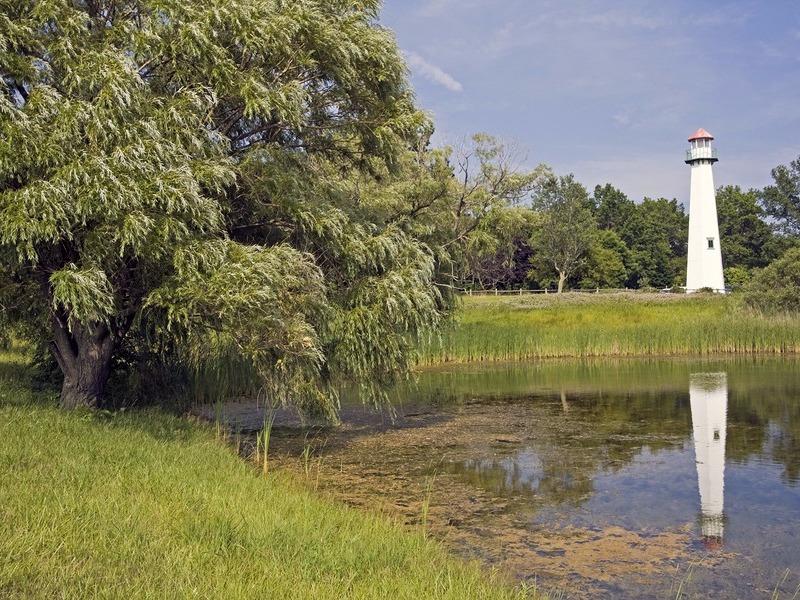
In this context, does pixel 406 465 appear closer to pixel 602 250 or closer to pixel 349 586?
pixel 349 586

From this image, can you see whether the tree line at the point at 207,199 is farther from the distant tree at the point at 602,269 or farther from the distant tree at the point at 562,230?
the distant tree at the point at 602,269

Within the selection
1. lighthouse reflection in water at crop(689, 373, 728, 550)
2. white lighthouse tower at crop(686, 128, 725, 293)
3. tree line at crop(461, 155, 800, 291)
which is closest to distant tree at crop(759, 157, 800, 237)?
tree line at crop(461, 155, 800, 291)

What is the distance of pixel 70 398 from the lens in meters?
13.6

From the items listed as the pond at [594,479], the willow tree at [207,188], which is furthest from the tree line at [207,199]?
the pond at [594,479]

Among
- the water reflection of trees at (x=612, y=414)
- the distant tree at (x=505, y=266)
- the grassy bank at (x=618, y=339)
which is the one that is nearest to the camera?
the water reflection of trees at (x=612, y=414)

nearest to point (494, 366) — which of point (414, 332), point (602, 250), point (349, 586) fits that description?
point (414, 332)

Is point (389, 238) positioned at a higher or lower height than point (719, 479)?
higher

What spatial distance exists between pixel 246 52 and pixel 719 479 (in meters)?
10.5

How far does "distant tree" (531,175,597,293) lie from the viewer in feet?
222

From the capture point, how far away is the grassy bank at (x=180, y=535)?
5.70 meters

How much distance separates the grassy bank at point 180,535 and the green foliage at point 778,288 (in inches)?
1287

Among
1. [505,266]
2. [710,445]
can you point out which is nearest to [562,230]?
[505,266]

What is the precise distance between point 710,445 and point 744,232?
73.0 metres

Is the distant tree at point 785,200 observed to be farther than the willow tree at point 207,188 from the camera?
Yes
